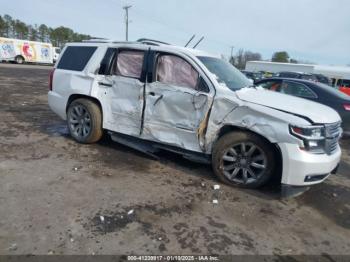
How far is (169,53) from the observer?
15.1ft

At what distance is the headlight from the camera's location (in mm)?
3596

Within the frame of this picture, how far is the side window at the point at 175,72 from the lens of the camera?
4383 millimetres

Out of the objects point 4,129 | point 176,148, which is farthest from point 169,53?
point 4,129

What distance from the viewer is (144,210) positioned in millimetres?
3441

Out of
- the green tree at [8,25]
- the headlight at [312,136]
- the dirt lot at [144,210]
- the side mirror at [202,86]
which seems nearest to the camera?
the dirt lot at [144,210]

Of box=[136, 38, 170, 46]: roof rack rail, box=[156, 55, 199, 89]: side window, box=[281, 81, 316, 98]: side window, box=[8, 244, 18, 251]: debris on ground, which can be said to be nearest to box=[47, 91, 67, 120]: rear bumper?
box=[136, 38, 170, 46]: roof rack rail

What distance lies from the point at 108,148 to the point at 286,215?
3.39 meters

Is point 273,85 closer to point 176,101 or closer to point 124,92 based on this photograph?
point 176,101

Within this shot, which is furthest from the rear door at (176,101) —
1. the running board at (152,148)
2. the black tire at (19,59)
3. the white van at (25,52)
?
the black tire at (19,59)

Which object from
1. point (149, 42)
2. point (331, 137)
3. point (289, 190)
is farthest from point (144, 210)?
point (149, 42)

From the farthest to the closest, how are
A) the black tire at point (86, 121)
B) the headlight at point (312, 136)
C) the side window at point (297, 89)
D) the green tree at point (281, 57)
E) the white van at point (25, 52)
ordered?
the green tree at point (281, 57), the white van at point (25, 52), the side window at point (297, 89), the black tire at point (86, 121), the headlight at point (312, 136)

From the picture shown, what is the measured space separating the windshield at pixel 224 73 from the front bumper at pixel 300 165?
1262 millimetres

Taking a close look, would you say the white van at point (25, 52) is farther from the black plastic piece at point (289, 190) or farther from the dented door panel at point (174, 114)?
the black plastic piece at point (289, 190)

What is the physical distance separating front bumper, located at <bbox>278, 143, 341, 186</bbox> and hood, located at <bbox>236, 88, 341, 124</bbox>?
45 cm
